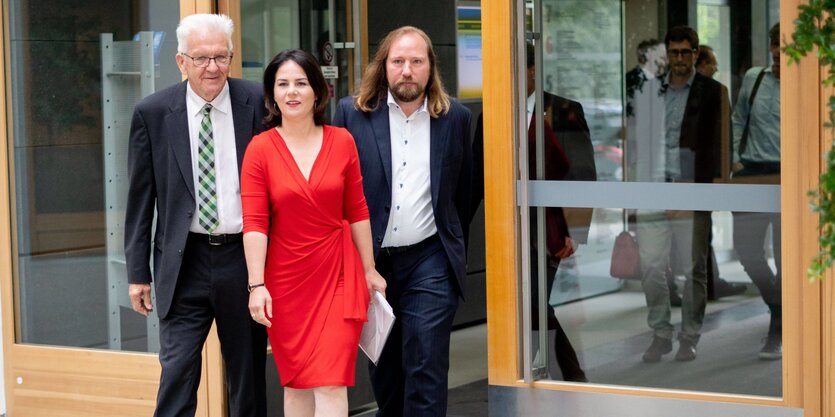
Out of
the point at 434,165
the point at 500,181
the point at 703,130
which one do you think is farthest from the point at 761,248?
the point at 434,165

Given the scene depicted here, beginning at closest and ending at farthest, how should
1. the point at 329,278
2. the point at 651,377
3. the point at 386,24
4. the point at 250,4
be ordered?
the point at 329,278 < the point at 651,377 < the point at 250,4 < the point at 386,24

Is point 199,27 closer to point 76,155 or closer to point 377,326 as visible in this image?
point 377,326

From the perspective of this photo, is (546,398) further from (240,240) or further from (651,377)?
(240,240)

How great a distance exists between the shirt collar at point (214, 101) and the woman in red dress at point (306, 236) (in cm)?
19

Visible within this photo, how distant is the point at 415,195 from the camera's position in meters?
4.73

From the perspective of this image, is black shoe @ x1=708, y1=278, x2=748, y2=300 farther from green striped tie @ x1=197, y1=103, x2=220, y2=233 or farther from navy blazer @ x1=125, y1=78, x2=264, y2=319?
green striped tie @ x1=197, y1=103, x2=220, y2=233

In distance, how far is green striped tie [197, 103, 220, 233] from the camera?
455 cm

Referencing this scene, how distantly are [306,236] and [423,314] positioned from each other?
1.96ft

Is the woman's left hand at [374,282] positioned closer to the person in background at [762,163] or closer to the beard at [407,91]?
the beard at [407,91]

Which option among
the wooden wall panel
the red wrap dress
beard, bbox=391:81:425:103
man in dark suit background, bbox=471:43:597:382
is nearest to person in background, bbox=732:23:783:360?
man in dark suit background, bbox=471:43:597:382

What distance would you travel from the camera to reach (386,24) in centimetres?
707

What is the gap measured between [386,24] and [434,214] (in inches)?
101

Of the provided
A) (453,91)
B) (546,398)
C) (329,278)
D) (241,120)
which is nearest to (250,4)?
(241,120)

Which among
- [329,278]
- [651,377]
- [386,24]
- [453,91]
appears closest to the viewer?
[329,278]
